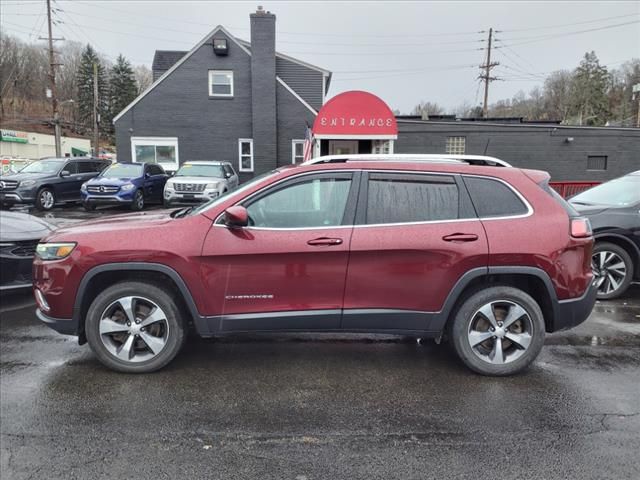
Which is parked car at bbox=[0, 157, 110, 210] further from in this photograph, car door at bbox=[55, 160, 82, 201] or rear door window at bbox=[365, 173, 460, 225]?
rear door window at bbox=[365, 173, 460, 225]

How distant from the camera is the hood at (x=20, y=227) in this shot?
555cm

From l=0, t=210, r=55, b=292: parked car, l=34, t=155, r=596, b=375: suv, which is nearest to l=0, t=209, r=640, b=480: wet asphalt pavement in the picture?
l=34, t=155, r=596, b=375: suv

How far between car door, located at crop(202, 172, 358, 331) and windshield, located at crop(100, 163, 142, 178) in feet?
44.8

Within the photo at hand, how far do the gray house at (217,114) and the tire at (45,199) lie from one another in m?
7.78

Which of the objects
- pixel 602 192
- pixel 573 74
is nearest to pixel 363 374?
pixel 602 192

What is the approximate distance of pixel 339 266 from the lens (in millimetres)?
3604

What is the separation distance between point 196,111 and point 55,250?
21.0m

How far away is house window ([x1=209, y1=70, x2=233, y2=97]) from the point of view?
23203mm

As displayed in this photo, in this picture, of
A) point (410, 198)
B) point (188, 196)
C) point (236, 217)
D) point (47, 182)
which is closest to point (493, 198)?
point (410, 198)

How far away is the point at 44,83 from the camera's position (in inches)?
2837

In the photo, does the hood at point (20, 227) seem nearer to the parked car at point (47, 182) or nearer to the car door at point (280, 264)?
the car door at point (280, 264)

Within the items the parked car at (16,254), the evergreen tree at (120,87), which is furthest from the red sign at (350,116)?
the evergreen tree at (120,87)

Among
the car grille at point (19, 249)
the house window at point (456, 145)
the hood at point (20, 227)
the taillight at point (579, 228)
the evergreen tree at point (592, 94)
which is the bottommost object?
the car grille at point (19, 249)

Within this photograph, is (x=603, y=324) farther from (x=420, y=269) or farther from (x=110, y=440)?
(x=110, y=440)
